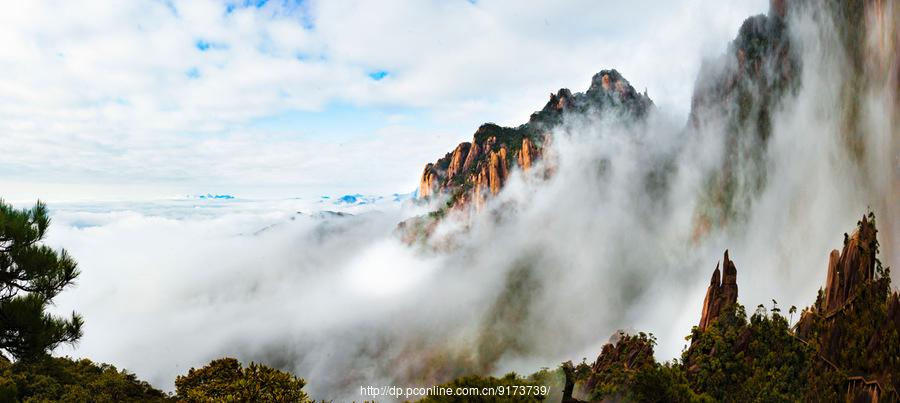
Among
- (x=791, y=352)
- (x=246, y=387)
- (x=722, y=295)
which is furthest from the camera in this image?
(x=722, y=295)

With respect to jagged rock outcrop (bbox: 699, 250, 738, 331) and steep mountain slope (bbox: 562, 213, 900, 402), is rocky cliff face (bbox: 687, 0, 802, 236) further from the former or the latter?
steep mountain slope (bbox: 562, 213, 900, 402)

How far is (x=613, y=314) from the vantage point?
176 metres

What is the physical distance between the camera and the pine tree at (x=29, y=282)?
15.1 m

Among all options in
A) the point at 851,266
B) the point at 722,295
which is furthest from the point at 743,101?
the point at 851,266

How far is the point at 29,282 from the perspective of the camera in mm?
16094

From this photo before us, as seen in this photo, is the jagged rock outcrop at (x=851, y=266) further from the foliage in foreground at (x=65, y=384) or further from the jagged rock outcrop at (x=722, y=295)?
the foliage in foreground at (x=65, y=384)

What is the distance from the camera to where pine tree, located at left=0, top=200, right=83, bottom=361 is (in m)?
15.1

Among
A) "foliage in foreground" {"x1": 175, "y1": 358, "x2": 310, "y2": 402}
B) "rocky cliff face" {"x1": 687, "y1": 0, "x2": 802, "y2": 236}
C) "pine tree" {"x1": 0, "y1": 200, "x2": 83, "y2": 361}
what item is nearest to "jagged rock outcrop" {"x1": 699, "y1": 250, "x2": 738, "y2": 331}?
"rocky cliff face" {"x1": 687, "y1": 0, "x2": 802, "y2": 236}

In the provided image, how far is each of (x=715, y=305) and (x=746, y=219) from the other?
5627 cm

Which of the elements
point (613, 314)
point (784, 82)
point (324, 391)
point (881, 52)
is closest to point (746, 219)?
point (784, 82)

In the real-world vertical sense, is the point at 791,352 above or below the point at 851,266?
below

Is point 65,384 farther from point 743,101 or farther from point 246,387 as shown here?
point 743,101

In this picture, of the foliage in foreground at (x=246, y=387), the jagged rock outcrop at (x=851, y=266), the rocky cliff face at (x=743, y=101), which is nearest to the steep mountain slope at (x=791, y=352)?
the jagged rock outcrop at (x=851, y=266)

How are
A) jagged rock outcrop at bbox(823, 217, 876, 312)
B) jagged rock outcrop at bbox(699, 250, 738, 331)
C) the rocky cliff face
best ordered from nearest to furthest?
jagged rock outcrop at bbox(823, 217, 876, 312) → jagged rock outcrop at bbox(699, 250, 738, 331) → the rocky cliff face
